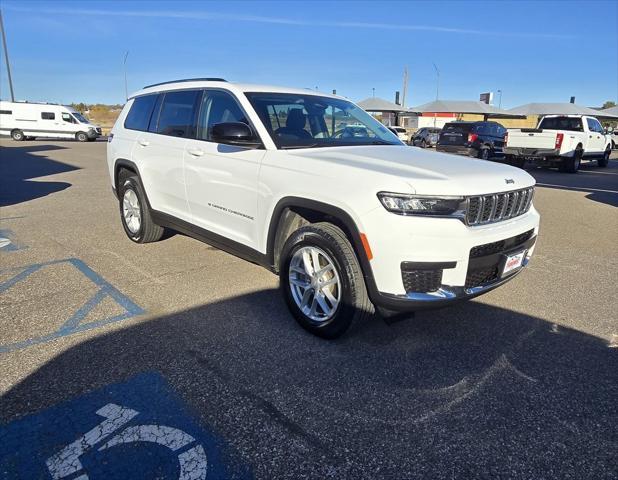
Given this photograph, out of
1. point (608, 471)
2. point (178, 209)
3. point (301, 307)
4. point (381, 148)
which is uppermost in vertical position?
point (381, 148)

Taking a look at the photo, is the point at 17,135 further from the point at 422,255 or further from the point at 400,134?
the point at 422,255

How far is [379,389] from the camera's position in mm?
2895

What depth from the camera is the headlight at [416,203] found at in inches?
114

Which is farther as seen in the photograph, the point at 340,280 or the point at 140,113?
the point at 140,113

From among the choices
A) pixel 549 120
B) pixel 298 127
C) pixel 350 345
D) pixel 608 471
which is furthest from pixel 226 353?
pixel 549 120

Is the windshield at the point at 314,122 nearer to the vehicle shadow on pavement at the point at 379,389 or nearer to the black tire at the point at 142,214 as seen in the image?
the vehicle shadow on pavement at the point at 379,389

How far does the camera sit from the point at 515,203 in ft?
11.5

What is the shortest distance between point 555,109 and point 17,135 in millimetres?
42536

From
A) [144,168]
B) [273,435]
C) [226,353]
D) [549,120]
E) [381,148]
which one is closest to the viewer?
[273,435]

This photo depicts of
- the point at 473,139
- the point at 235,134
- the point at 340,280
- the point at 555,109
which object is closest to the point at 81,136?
the point at 473,139

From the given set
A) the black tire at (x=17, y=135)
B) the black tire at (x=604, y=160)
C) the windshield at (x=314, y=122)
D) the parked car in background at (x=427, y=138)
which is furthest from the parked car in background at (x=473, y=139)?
the black tire at (x=17, y=135)

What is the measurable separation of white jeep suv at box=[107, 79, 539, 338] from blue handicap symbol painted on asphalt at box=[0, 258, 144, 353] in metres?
0.96

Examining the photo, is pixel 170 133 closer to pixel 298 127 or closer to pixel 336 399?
pixel 298 127

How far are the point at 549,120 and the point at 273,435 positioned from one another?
66.8 feet
